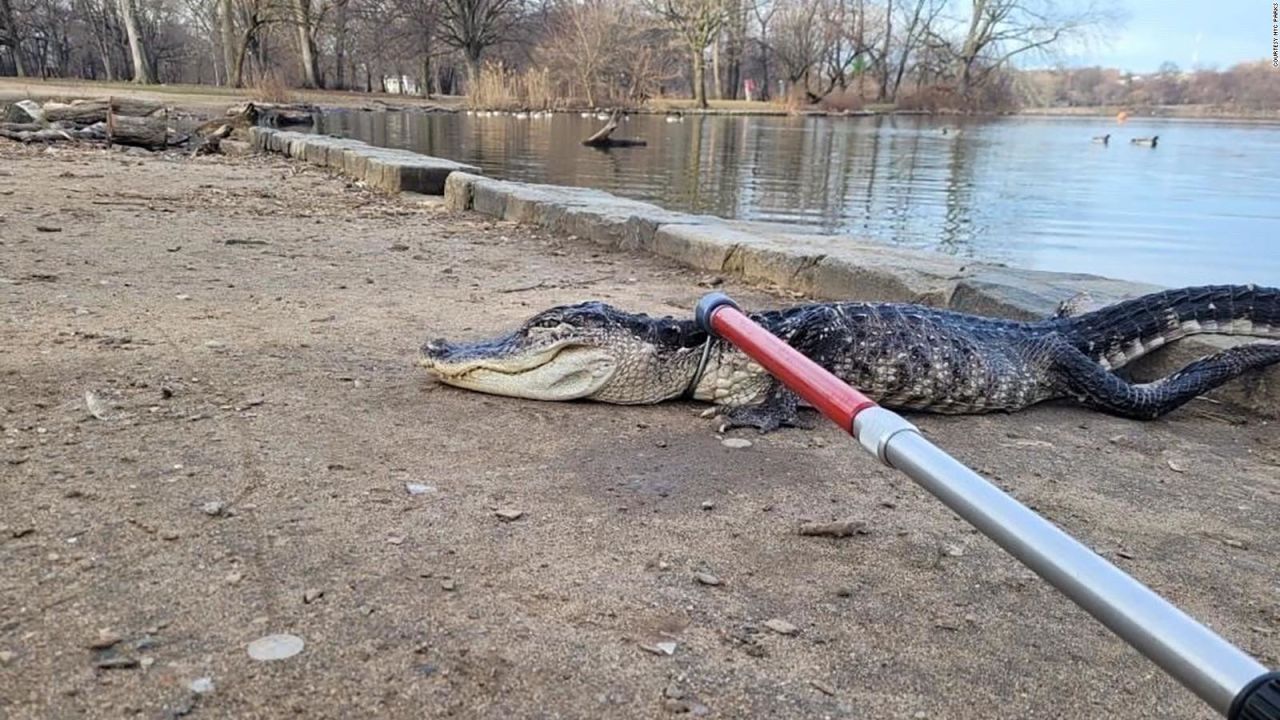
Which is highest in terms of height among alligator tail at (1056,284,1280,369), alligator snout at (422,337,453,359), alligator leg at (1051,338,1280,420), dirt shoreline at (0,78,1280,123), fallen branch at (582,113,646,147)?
dirt shoreline at (0,78,1280,123)

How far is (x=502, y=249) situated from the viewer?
273 inches

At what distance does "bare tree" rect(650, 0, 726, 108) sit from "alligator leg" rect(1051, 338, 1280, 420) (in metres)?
50.6

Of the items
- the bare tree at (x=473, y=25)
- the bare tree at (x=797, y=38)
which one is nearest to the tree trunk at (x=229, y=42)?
the bare tree at (x=473, y=25)

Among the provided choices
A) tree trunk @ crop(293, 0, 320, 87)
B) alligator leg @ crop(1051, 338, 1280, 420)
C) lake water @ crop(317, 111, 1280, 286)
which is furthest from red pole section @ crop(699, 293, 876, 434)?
tree trunk @ crop(293, 0, 320, 87)

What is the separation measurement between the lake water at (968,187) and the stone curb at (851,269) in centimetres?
84

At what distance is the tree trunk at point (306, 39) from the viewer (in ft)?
146

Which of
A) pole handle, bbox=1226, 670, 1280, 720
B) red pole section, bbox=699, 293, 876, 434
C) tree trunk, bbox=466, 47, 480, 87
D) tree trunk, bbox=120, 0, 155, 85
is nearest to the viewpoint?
pole handle, bbox=1226, 670, 1280, 720

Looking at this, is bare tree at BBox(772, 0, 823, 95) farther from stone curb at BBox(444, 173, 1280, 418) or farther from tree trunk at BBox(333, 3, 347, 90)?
stone curb at BBox(444, 173, 1280, 418)

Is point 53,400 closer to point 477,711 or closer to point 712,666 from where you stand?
point 477,711

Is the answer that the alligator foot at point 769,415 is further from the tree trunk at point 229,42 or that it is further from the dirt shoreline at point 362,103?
the tree trunk at point 229,42

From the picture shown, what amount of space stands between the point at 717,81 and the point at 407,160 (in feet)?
190

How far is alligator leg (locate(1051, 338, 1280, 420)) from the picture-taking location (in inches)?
148

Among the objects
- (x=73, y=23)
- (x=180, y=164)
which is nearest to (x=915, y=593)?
(x=180, y=164)

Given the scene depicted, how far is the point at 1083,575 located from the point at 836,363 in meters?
2.44
